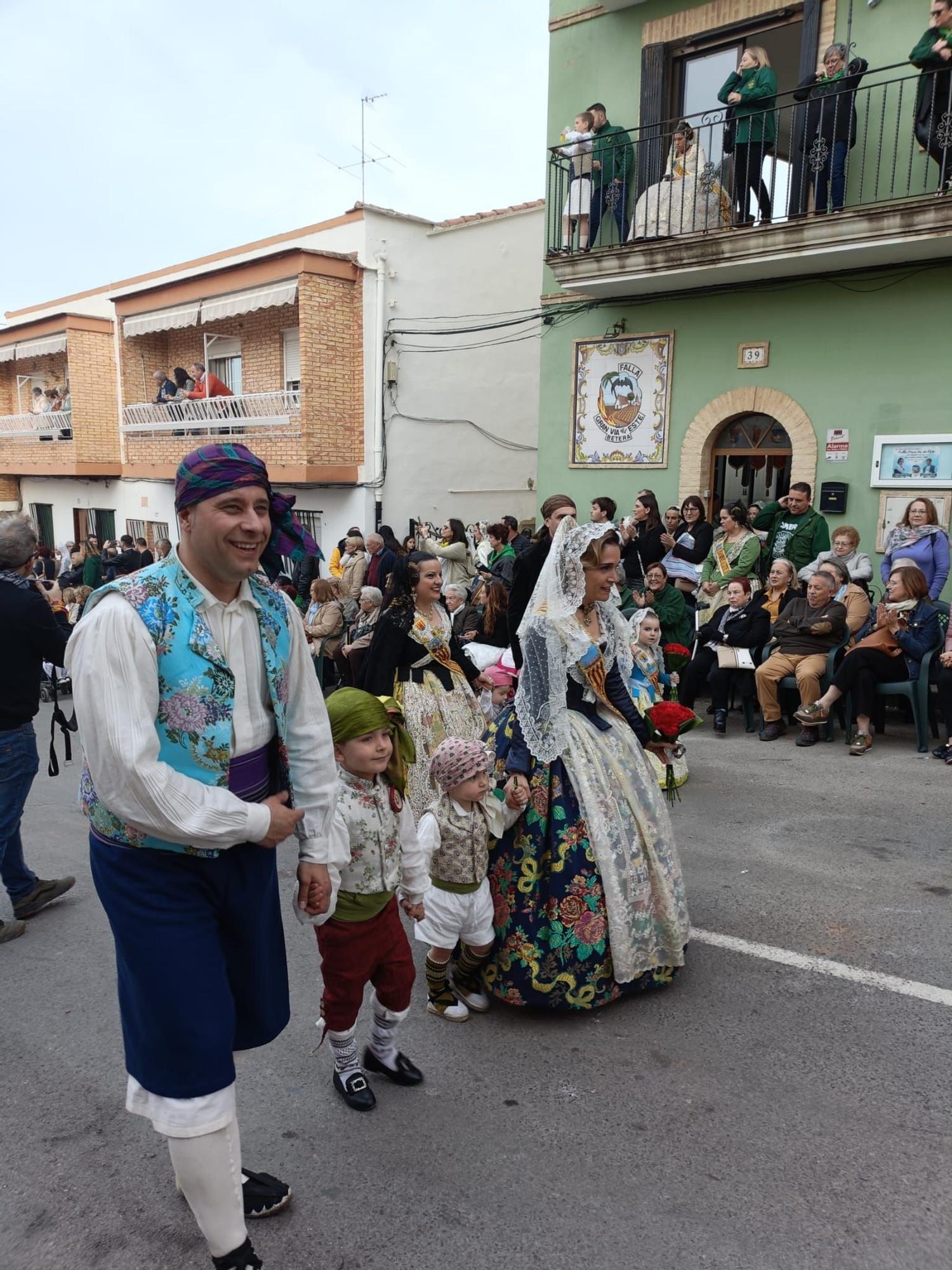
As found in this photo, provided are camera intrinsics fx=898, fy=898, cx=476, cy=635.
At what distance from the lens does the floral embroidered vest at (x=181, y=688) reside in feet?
A: 6.91

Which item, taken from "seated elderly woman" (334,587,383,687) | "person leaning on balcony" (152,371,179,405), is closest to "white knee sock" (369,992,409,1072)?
"seated elderly woman" (334,587,383,687)

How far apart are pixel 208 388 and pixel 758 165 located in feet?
40.2

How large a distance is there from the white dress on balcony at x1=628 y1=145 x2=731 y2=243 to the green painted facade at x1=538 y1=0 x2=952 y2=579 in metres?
0.79

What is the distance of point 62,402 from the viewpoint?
23.0 meters

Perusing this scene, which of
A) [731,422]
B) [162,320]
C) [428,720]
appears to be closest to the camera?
[428,720]

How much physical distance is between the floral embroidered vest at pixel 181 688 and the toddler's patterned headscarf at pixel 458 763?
4.34 feet

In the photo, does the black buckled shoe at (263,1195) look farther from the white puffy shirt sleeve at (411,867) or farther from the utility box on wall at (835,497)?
the utility box on wall at (835,497)

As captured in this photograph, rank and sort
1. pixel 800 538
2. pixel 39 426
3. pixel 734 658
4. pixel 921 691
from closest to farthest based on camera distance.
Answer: pixel 921 691 → pixel 734 658 → pixel 800 538 → pixel 39 426

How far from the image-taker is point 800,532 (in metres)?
9.19

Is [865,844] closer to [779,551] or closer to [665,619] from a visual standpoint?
[665,619]

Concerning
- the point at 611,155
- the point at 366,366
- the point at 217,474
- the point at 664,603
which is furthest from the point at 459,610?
the point at 366,366

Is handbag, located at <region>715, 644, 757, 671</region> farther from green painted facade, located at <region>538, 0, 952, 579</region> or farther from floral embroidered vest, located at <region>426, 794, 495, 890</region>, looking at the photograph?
floral embroidered vest, located at <region>426, 794, 495, 890</region>

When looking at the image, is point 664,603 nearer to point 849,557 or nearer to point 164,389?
point 849,557

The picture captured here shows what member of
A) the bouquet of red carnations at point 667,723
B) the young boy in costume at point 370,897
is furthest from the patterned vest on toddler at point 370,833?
the bouquet of red carnations at point 667,723
